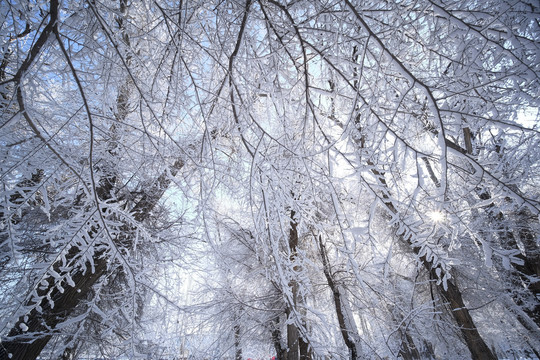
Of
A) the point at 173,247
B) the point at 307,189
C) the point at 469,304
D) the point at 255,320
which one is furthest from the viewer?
the point at 469,304

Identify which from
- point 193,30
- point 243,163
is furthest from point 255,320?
point 193,30

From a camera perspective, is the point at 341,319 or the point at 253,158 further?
the point at 341,319

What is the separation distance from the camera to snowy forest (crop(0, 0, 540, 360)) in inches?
51.7

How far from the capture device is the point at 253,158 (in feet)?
5.03


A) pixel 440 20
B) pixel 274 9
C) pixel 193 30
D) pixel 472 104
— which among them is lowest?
pixel 472 104

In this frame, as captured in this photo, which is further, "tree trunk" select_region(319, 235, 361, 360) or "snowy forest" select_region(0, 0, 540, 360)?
"tree trunk" select_region(319, 235, 361, 360)

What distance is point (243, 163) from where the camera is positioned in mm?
2227

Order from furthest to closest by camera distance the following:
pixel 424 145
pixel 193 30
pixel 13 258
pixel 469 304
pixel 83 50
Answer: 1. pixel 469 304
2. pixel 424 145
3. pixel 193 30
4. pixel 83 50
5. pixel 13 258

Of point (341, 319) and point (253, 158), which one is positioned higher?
point (253, 158)

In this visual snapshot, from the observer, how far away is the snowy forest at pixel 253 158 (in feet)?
4.31

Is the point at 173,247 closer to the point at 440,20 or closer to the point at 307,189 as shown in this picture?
the point at 307,189

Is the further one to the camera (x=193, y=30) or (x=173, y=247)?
(x=173, y=247)

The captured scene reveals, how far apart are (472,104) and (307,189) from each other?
1.42 meters

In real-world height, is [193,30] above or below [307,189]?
above
